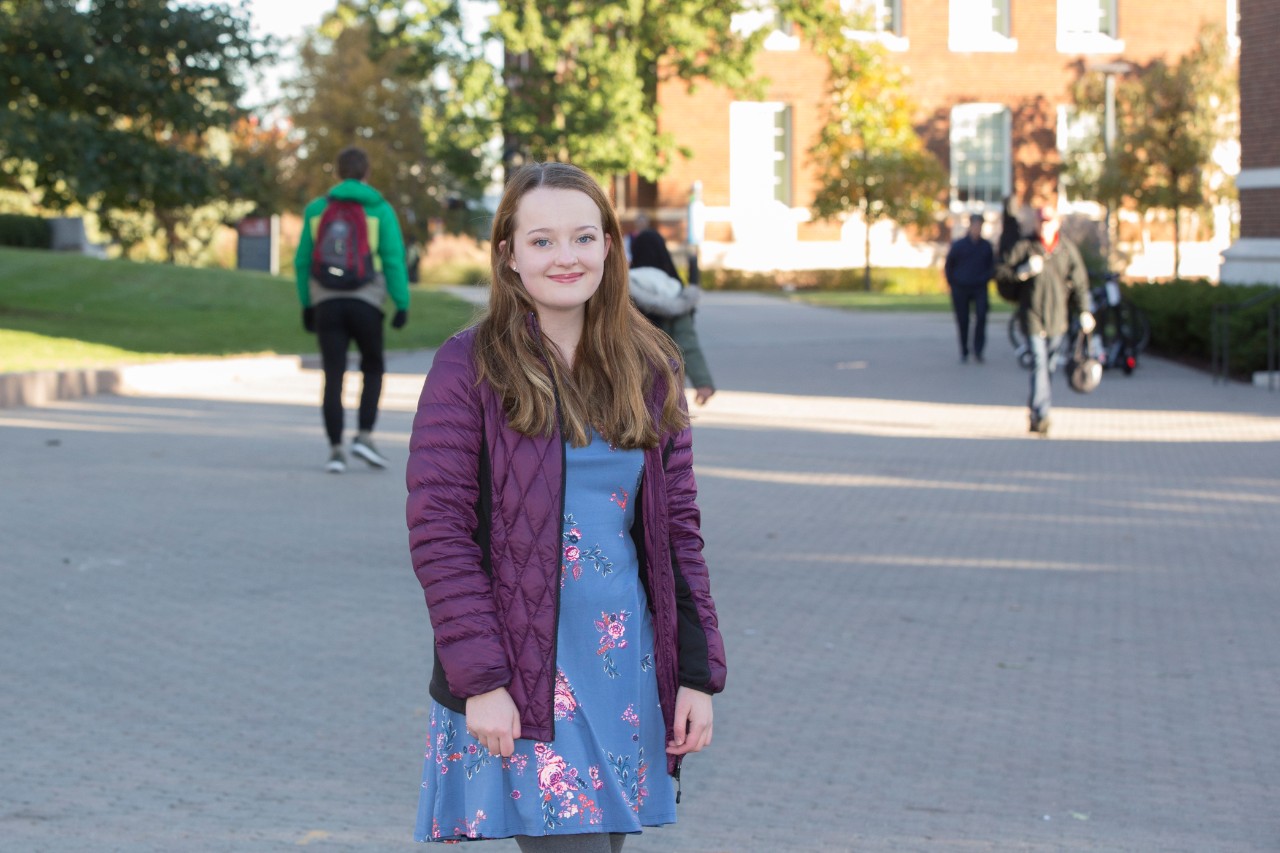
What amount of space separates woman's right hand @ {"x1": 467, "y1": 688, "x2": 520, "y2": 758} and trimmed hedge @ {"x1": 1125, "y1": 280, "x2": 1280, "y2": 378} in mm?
17463

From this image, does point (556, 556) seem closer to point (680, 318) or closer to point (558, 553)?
point (558, 553)

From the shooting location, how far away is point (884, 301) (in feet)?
127

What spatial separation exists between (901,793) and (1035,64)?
47.2m

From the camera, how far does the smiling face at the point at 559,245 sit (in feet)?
10.4

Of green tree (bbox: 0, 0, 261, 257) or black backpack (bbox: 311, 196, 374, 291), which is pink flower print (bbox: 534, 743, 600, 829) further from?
green tree (bbox: 0, 0, 261, 257)

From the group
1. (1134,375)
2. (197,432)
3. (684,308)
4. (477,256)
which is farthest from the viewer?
(477,256)

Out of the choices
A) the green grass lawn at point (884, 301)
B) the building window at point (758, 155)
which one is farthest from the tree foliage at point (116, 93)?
the building window at point (758, 155)

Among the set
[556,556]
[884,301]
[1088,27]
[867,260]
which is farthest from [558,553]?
[1088,27]

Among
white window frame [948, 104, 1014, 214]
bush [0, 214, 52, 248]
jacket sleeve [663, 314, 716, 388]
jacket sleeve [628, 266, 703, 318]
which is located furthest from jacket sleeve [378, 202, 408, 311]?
white window frame [948, 104, 1014, 214]

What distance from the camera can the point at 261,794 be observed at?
199 inches

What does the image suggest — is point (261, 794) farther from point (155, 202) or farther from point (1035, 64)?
point (1035, 64)

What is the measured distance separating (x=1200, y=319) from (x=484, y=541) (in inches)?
771

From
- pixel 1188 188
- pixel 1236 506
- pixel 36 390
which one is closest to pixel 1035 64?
pixel 1188 188

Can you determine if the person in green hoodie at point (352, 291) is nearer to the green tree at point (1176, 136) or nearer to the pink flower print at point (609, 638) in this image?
the pink flower print at point (609, 638)
